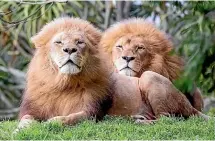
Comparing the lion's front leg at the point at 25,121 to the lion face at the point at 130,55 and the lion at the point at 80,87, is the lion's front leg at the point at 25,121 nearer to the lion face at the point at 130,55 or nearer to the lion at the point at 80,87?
the lion at the point at 80,87

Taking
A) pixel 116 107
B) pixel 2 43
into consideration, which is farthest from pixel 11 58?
pixel 116 107

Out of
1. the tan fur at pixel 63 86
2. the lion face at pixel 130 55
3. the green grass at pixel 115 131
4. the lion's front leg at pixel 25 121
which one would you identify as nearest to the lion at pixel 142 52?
the lion face at pixel 130 55

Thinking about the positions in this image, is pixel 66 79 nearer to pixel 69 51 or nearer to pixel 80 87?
pixel 80 87

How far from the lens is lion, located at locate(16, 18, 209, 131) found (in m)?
5.68

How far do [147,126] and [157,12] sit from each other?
930 centimetres

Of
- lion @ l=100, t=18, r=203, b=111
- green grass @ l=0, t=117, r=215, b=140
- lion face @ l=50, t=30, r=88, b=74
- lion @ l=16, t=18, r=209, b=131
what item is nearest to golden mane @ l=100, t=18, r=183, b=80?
lion @ l=100, t=18, r=203, b=111

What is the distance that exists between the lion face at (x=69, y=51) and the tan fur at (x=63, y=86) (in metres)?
0.07

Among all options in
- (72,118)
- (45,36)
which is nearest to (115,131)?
(72,118)

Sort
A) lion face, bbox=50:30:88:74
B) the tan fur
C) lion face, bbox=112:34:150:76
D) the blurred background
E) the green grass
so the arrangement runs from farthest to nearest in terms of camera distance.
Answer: the blurred background
lion face, bbox=112:34:150:76
the tan fur
lion face, bbox=50:30:88:74
the green grass

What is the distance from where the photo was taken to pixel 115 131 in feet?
17.7

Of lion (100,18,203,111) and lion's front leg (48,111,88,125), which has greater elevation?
lion (100,18,203,111)

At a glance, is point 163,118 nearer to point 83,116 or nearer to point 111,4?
point 83,116

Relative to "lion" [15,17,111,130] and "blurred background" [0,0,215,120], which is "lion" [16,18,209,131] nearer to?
"lion" [15,17,111,130]

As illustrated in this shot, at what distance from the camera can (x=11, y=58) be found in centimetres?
1564
